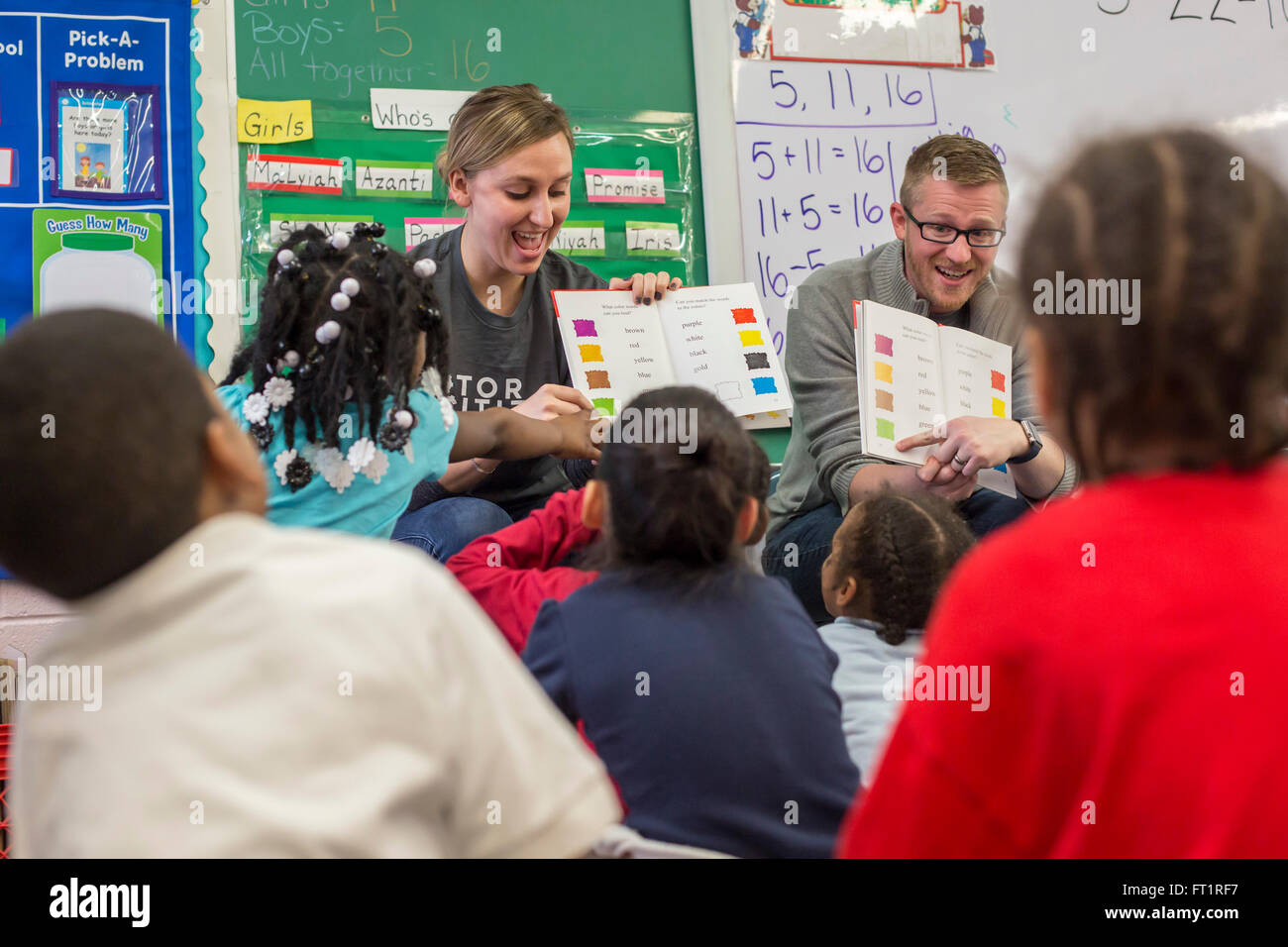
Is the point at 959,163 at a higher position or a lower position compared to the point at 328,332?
higher

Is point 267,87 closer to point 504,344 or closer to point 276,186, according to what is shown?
point 276,186

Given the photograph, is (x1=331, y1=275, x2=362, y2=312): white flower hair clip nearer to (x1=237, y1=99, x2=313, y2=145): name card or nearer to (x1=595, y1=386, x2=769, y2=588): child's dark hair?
(x1=595, y1=386, x2=769, y2=588): child's dark hair

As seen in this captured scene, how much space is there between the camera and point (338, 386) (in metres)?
1.59

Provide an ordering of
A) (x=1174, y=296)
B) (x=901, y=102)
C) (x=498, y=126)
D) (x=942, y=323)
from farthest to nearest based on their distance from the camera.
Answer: (x=901, y=102)
(x=942, y=323)
(x=498, y=126)
(x=1174, y=296)

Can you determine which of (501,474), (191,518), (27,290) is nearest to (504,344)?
(501,474)

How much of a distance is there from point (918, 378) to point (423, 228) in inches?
52.1

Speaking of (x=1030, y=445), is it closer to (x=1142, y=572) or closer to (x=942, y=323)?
(x=942, y=323)

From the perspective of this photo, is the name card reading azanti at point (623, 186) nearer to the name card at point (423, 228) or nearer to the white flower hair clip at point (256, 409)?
the name card at point (423, 228)

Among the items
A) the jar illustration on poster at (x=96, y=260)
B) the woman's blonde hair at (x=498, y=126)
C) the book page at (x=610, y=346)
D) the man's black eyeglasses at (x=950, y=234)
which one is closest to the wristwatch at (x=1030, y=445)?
the man's black eyeglasses at (x=950, y=234)

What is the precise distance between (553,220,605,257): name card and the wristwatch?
1251 millimetres

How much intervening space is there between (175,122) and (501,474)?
1237 millimetres

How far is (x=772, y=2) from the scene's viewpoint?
299cm

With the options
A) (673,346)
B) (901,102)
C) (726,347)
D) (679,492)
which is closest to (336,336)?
(679,492)

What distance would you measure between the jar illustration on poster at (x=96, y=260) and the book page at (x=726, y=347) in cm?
120
